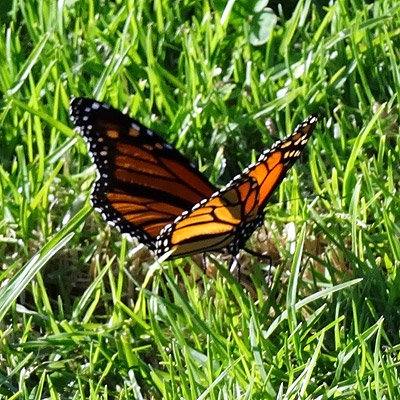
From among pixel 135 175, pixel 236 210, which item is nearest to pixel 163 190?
pixel 135 175

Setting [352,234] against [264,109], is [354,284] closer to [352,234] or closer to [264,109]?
[352,234]

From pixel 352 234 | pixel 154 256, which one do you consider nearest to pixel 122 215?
pixel 154 256

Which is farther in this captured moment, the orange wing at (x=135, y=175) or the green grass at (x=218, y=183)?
the orange wing at (x=135, y=175)

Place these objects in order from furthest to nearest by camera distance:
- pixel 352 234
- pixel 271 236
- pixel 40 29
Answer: pixel 40 29, pixel 271 236, pixel 352 234

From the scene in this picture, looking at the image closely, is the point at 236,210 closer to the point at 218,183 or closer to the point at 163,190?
the point at 163,190
